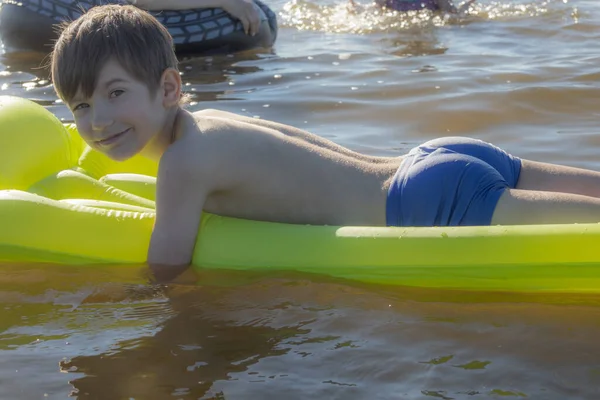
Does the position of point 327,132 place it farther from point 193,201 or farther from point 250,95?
point 193,201

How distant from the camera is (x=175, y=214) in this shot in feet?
9.32

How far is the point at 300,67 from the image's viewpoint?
21.6ft

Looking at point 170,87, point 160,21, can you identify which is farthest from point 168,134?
point 160,21

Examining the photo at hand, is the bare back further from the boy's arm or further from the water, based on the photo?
the water

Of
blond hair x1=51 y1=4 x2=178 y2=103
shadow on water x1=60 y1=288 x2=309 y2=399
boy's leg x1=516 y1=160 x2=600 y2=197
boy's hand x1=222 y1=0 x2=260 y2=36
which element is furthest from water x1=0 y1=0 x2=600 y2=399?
boy's hand x1=222 y1=0 x2=260 y2=36

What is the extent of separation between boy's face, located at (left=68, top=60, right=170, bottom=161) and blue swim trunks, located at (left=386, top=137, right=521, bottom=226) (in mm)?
806

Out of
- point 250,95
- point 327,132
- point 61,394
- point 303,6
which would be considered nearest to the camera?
point 61,394

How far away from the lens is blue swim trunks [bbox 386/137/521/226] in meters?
2.85

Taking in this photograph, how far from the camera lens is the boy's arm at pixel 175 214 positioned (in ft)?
9.11

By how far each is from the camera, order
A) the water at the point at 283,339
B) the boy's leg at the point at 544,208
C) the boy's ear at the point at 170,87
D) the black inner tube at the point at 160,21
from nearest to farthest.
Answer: the water at the point at 283,339 → the boy's leg at the point at 544,208 → the boy's ear at the point at 170,87 → the black inner tube at the point at 160,21

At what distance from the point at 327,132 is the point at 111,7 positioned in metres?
2.12

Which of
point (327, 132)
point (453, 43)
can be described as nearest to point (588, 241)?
point (327, 132)

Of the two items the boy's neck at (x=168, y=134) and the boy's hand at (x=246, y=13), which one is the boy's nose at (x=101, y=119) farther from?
the boy's hand at (x=246, y=13)

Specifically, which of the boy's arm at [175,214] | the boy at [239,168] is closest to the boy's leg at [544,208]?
the boy at [239,168]
